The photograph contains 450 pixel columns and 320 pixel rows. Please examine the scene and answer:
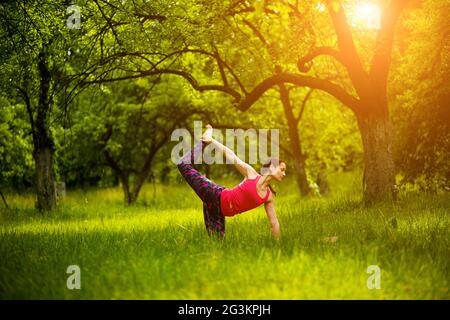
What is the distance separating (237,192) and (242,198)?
0.12m

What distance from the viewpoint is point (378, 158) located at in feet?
43.2

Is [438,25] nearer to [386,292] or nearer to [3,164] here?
[386,292]

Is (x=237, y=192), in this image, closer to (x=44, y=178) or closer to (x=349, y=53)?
(x=349, y=53)

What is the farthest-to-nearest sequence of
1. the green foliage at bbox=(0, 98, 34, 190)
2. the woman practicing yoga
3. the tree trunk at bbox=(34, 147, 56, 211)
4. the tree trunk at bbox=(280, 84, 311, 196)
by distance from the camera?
the green foliage at bbox=(0, 98, 34, 190), the tree trunk at bbox=(280, 84, 311, 196), the tree trunk at bbox=(34, 147, 56, 211), the woman practicing yoga

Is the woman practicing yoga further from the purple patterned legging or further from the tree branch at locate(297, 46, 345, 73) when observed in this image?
the tree branch at locate(297, 46, 345, 73)

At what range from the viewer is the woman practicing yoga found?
839 centimetres

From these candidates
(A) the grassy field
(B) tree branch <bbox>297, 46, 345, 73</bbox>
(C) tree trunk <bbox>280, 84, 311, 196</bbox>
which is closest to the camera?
(A) the grassy field

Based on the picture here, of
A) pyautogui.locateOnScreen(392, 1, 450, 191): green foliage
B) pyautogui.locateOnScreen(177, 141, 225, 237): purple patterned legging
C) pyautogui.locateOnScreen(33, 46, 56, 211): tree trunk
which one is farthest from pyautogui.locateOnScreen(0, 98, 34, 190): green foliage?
pyautogui.locateOnScreen(177, 141, 225, 237): purple patterned legging

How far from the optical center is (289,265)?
667 cm

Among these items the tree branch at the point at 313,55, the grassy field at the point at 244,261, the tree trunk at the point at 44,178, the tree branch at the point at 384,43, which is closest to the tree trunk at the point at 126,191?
the tree trunk at the point at 44,178

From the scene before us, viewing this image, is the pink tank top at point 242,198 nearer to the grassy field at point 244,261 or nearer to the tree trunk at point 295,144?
the grassy field at point 244,261

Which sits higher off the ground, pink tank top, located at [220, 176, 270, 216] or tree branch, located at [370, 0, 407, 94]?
tree branch, located at [370, 0, 407, 94]

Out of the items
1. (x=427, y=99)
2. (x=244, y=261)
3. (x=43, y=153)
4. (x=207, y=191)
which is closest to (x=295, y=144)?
(x=427, y=99)

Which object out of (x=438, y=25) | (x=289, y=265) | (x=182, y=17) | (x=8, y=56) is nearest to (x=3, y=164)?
(x=8, y=56)
